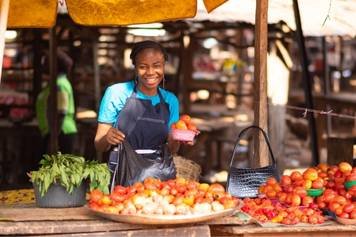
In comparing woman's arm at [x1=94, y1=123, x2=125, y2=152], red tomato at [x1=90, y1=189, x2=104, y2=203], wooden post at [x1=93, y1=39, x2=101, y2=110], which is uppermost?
wooden post at [x1=93, y1=39, x2=101, y2=110]

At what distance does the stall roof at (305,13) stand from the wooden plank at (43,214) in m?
4.66

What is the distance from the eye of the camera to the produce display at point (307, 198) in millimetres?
5183

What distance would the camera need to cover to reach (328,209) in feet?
17.5

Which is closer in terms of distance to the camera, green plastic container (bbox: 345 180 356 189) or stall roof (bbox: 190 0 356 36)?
green plastic container (bbox: 345 180 356 189)

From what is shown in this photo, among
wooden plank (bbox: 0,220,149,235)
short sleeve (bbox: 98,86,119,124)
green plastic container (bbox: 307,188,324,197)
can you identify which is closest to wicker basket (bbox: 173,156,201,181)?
short sleeve (bbox: 98,86,119,124)

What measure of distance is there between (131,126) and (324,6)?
4.72 m

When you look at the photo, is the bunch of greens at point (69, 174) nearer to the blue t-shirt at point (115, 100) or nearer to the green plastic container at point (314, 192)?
the blue t-shirt at point (115, 100)

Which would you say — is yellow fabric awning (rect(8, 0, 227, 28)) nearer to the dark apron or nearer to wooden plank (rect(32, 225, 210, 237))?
the dark apron

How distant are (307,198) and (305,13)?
4851mm

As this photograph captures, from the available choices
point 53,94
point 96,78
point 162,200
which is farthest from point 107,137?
point 96,78

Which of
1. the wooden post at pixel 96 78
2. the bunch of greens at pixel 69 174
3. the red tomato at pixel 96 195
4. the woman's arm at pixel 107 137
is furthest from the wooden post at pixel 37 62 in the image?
the red tomato at pixel 96 195

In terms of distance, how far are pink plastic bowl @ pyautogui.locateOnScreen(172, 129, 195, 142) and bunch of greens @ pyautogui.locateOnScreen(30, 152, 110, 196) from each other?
0.54 metres

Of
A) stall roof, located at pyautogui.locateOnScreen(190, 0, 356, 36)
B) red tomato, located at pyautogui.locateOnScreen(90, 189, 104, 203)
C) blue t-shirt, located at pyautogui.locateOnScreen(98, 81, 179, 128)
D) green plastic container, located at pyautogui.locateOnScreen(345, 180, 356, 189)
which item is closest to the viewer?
red tomato, located at pyautogui.locateOnScreen(90, 189, 104, 203)

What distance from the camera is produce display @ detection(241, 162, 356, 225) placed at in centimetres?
518
